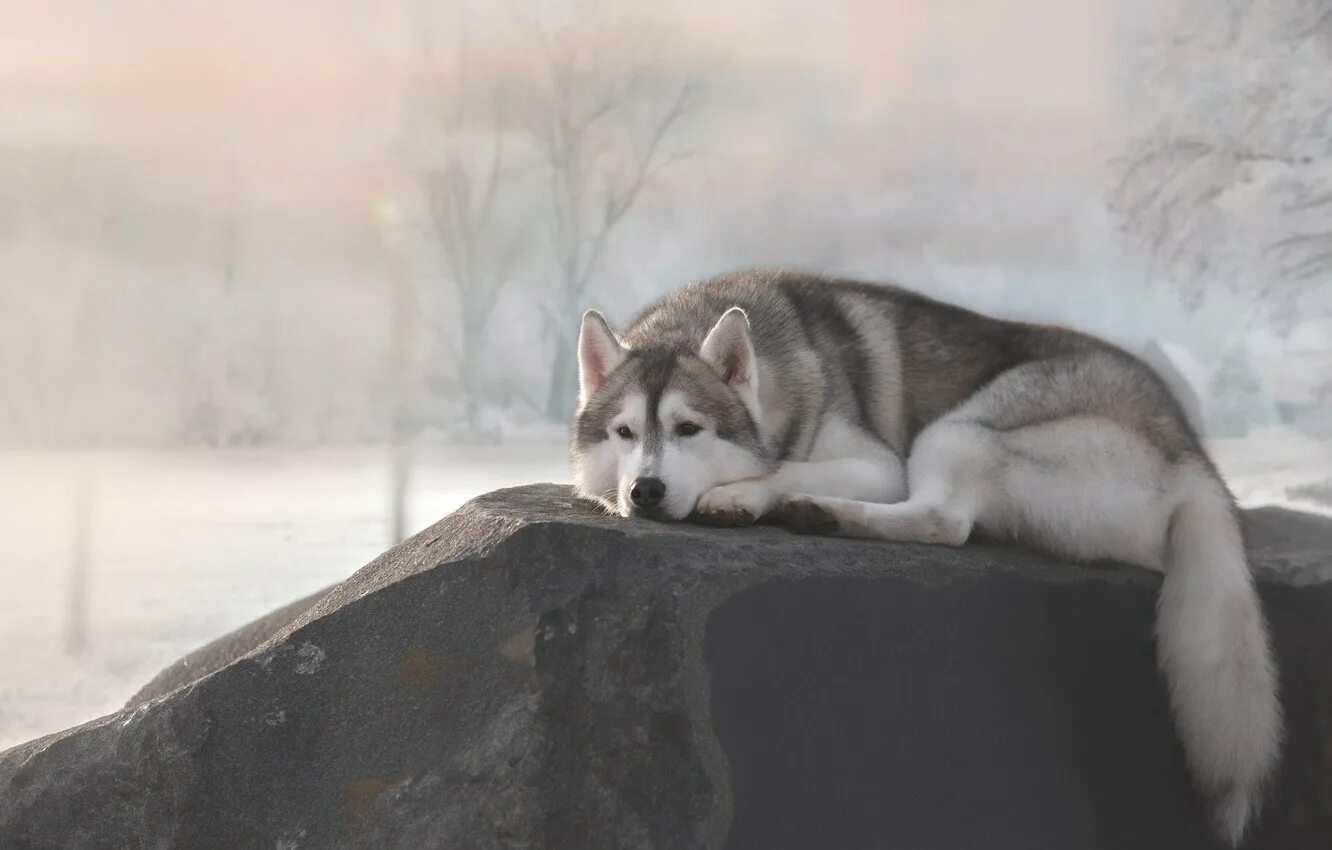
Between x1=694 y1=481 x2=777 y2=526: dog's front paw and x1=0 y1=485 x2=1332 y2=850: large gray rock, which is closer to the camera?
x1=0 y1=485 x2=1332 y2=850: large gray rock

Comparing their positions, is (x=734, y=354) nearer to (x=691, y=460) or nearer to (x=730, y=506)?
(x=691, y=460)

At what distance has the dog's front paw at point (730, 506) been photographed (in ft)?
9.98

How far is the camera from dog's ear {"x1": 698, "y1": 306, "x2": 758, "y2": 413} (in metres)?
3.23

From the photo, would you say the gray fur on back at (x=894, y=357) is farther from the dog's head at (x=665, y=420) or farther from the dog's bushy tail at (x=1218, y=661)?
the dog's bushy tail at (x=1218, y=661)

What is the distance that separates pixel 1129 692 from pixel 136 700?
12.1ft

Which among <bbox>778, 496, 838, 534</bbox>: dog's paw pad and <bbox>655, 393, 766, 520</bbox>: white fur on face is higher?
<bbox>655, 393, 766, 520</bbox>: white fur on face

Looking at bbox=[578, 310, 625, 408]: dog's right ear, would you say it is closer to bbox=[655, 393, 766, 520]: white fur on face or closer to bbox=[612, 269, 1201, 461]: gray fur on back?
bbox=[612, 269, 1201, 461]: gray fur on back

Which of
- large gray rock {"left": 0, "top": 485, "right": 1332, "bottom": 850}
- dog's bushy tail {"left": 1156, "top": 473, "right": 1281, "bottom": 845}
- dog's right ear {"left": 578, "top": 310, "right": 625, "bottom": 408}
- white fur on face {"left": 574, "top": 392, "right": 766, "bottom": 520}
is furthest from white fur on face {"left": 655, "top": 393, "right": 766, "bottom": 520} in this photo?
dog's bushy tail {"left": 1156, "top": 473, "right": 1281, "bottom": 845}

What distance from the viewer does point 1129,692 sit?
325 cm

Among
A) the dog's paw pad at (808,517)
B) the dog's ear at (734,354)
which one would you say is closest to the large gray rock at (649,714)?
the dog's paw pad at (808,517)

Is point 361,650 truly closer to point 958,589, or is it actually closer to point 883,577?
point 883,577

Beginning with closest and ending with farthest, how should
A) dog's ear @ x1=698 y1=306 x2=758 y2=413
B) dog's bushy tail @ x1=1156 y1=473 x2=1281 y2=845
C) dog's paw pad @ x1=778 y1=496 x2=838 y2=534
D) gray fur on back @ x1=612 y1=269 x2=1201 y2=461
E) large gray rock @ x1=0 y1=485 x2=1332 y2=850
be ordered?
large gray rock @ x1=0 y1=485 x2=1332 y2=850 < dog's bushy tail @ x1=1156 y1=473 x2=1281 y2=845 < dog's paw pad @ x1=778 y1=496 x2=838 y2=534 < dog's ear @ x1=698 y1=306 x2=758 y2=413 < gray fur on back @ x1=612 y1=269 x2=1201 y2=461

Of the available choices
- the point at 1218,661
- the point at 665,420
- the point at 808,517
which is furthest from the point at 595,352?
the point at 1218,661

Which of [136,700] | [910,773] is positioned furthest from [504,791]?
[136,700]
